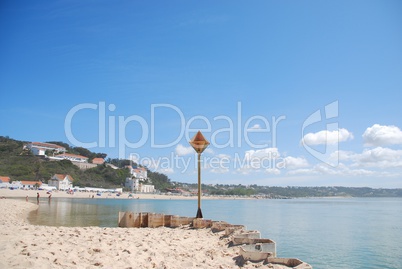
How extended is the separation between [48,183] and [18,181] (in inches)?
469

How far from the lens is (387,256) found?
691 inches

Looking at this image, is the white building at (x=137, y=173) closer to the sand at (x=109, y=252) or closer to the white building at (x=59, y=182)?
the white building at (x=59, y=182)

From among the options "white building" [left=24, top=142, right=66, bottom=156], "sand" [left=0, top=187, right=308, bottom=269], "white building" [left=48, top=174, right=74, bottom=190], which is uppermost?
"white building" [left=24, top=142, right=66, bottom=156]

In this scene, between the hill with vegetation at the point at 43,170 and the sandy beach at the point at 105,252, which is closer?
the sandy beach at the point at 105,252

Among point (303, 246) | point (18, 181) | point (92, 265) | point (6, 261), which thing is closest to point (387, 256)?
point (303, 246)

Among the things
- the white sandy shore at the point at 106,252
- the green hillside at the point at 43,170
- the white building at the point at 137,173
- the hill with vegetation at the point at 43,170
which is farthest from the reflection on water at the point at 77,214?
the white building at the point at 137,173

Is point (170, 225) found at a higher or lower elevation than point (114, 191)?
higher

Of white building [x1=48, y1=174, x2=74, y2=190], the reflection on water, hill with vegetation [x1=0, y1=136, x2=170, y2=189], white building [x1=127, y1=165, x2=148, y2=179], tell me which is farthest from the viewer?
white building [x1=127, y1=165, x2=148, y2=179]

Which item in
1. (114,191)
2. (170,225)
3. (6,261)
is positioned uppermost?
(6,261)

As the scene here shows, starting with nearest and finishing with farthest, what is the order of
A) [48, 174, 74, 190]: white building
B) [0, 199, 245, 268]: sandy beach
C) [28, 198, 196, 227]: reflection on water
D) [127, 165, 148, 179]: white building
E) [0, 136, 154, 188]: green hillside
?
[0, 199, 245, 268]: sandy beach → [28, 198, 196, 227]: reflection on water → [48, 174, 74, 190]: white building → [0, 136, 154, 188]: green hillside → [127, 165, 148, 179]: white building

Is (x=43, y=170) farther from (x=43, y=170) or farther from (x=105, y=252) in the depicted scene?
(x=105, y=252)

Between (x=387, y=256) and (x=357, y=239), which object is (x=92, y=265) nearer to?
(x=387, y=256)

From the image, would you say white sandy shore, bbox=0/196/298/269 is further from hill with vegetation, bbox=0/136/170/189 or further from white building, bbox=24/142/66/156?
white building, bbox=24/142/66/156

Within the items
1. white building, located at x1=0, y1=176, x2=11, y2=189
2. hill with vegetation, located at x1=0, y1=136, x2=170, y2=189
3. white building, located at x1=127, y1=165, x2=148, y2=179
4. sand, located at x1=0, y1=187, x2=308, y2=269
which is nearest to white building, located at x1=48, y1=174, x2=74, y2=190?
hill with vegetation, located at x1=0, y1=136, x2=170, y2=189
